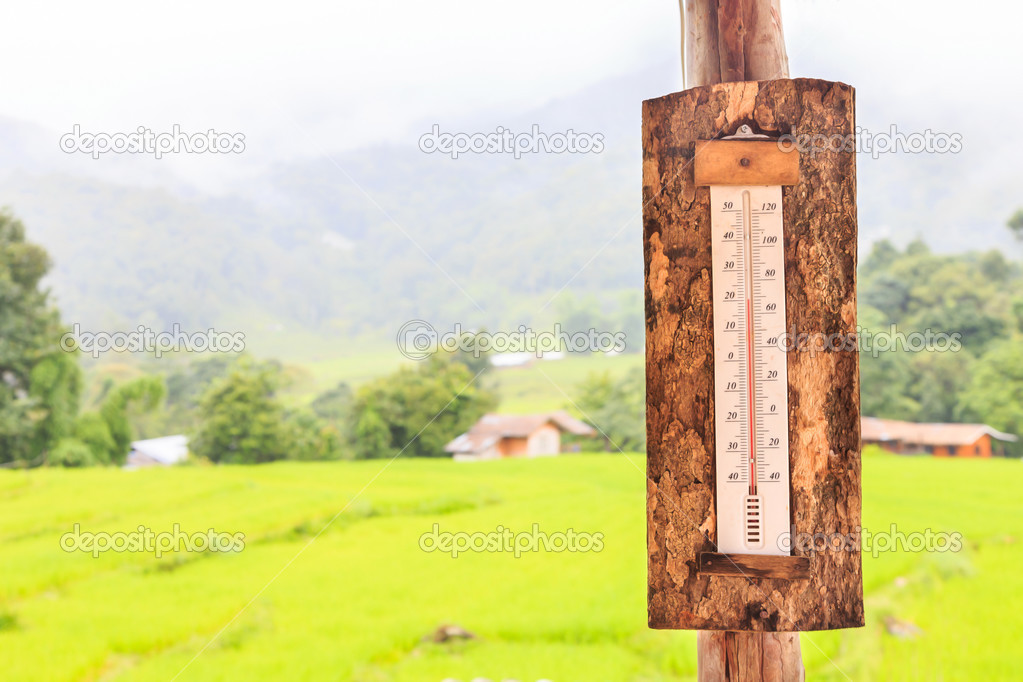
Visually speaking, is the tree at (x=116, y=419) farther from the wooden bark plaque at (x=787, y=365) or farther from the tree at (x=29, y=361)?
the wooden bark plaque at (x=787, y=365)

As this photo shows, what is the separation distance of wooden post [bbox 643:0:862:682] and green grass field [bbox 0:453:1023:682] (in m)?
1.37

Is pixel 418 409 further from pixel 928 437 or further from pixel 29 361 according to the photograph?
pixel 928 437

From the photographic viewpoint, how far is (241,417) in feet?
10.4

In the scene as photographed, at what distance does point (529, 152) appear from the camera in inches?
130

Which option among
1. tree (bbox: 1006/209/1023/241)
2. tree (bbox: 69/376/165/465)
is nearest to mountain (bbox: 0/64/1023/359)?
tree (bbox: 1006/209/1023/241)

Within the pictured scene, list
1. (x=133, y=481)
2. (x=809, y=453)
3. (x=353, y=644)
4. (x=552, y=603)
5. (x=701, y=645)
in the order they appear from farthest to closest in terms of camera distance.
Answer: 1. (x=133, y=481)
2. (x=552, y=603)
3. (x=353, y=644)
4. (x=701, y=645)
5. (x=809, y=453)

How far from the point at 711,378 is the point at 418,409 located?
2.15 meters

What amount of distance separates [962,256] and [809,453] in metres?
2.44

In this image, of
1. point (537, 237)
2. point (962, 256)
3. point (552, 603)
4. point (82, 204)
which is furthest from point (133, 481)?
point (962, 256)

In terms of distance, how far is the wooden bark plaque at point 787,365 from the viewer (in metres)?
1.10

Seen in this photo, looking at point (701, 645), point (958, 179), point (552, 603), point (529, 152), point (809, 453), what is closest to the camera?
point (809, 453)

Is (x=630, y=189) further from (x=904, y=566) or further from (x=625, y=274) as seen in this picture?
(x=904, y=566)

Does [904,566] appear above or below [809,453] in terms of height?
below

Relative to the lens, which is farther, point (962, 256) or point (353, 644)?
point (962, 256)
